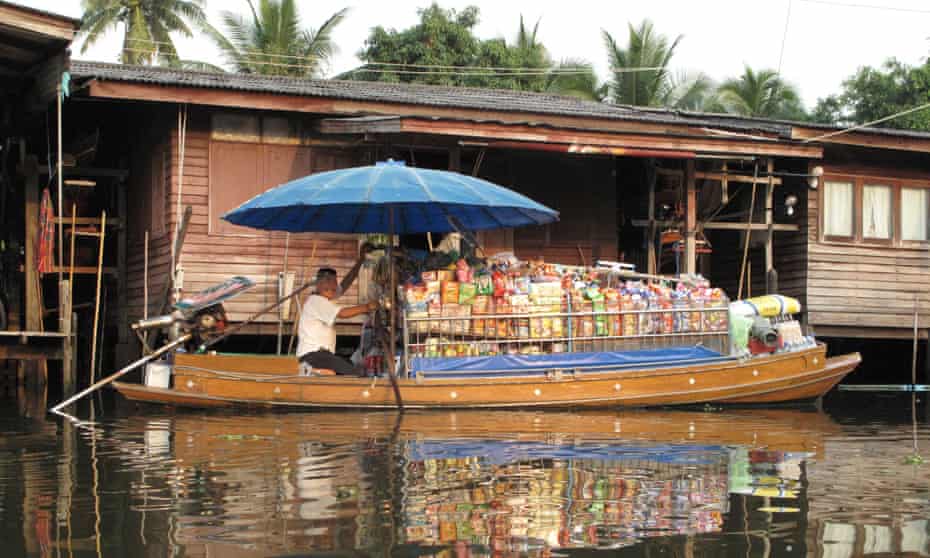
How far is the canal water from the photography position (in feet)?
16.7

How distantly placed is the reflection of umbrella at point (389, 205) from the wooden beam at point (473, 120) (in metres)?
2.13

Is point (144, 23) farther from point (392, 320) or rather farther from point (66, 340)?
point (392, 320)

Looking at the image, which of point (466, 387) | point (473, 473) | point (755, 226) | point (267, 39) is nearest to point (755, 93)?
point (267, 39)

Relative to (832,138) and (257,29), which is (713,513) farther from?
(257,29)

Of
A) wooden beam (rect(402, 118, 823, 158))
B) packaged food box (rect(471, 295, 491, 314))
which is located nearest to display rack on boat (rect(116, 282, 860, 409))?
packaged food box (rect(471, 295, 491, 314))

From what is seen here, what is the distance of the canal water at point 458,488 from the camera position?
508 centimetres

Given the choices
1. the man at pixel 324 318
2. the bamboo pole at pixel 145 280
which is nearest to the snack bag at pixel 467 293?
the man at pixel 324 318

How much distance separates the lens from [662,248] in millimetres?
19125

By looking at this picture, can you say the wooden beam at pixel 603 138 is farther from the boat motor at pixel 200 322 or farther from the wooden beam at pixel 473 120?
the boat motor at pixel 200 322

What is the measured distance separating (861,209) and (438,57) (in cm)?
1511

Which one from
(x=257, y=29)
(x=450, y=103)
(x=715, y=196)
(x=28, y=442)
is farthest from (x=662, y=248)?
(x=257, y=29)

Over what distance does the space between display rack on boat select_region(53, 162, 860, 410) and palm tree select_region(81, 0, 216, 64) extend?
19617 mm

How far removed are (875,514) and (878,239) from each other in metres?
13.4

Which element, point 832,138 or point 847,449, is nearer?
point 847,449
